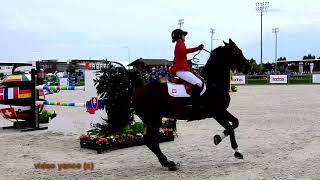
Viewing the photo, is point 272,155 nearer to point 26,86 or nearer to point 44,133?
point 44,133

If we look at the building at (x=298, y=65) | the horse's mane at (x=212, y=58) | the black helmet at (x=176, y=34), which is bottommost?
the horse's mane at (x=212, y=58)

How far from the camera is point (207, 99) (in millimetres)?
8008

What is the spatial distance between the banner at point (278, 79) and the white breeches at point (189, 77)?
152 ft

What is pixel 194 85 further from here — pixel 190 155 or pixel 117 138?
pixel 117 138

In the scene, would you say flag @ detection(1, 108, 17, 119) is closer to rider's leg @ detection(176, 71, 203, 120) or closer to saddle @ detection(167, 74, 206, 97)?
saddle @ detection(167, 74, 206, 97)

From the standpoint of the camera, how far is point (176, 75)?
8.05 meters

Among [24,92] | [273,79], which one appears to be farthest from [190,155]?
[273,79]

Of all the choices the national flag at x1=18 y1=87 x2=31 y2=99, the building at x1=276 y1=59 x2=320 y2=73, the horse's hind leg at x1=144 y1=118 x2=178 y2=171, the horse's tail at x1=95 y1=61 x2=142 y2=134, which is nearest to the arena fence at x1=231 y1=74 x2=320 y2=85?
the building at x1=276 y1=59 x2=320 y2=73

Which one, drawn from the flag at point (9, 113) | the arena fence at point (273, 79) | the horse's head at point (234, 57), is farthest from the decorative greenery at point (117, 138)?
the arena fence at point (273, 79)

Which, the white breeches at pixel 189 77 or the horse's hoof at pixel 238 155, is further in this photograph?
the horse's hoof at pixel 238 155

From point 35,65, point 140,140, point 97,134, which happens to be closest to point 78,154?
point 97,134

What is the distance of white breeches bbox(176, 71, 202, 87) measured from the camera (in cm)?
784

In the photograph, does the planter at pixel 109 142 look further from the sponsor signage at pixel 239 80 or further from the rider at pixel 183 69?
the sponsor signage at pixel 239 80

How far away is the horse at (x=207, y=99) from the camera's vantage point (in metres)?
7.98
